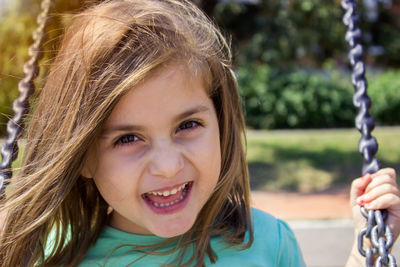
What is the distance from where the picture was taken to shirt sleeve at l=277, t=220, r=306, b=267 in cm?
141

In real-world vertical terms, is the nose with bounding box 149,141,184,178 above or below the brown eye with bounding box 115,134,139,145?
below

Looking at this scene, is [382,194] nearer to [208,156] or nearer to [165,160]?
[208,156]

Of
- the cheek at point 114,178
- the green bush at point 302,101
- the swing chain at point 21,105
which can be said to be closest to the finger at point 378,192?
the cheek at point 114,178

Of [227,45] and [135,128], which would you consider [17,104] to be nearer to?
[135,128]

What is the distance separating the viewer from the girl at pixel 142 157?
1.20m

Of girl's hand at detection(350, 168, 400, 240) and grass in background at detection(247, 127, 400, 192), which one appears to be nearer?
girl's hand at detection(350, 168, 400, 240)

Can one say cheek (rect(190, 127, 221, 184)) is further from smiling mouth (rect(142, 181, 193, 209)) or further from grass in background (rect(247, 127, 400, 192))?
grass in background (rect(247, 127, 400, 192))

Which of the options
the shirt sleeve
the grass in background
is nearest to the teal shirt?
the shirt sleeve

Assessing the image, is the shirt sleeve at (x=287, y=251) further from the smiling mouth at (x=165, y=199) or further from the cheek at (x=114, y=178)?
the cheek at (x=114, y=178)

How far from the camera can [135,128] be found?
1.18 metres

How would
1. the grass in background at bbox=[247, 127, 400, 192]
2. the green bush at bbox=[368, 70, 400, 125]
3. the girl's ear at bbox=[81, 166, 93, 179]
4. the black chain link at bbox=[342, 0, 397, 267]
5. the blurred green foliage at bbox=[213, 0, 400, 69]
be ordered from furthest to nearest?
the green bush at bbox=[368, 70, 400, 125], the blurred green foliage at bbox=[213, 0, 400, 69], the grass in background at bbox=[247, 127, 400, 192], the girl's ear at bbox=[81, 166, 93, 179], the black chain link at bbox=[342, 0, 397, 267]

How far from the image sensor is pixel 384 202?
119 centimetres

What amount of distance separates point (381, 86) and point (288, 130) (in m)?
2.49

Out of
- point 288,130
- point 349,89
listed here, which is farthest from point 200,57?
point 349,89
